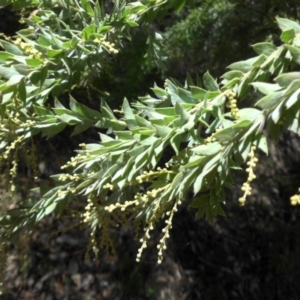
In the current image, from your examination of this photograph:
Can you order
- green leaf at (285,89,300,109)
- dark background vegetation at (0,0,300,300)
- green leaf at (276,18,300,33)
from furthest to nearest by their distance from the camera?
dark background vegetation at (0,0,300,300), green leaf at (276,18,300,33), green leaf at (285,89,300,109)

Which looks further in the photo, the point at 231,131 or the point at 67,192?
the point at 67,192

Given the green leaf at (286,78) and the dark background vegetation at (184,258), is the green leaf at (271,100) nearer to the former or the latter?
the green leaf at (286,78)

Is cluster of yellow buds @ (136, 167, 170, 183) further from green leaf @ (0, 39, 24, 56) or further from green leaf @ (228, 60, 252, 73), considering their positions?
green leaf @ (0, 39, 24, 56)

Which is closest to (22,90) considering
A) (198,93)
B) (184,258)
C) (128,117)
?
(128,117)

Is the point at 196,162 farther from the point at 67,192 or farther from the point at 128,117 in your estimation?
the point at 67,192

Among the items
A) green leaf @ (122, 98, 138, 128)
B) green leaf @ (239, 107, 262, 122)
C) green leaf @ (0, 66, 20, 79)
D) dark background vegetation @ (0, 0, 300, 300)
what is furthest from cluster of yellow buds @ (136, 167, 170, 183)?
dark background vegetation @ (0, 0, 300, 300)

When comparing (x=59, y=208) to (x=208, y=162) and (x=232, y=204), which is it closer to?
(x=208, y=162)

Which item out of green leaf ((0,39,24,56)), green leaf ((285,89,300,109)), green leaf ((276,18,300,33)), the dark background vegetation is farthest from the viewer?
the dark background vegetation

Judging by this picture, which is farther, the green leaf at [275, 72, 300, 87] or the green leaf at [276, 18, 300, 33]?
the green leaf at [276, 18, 300, 33]

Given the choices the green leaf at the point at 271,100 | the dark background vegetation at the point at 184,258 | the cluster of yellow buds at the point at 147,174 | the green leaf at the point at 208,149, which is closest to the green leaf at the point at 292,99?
the green leaf at the point at 271,100

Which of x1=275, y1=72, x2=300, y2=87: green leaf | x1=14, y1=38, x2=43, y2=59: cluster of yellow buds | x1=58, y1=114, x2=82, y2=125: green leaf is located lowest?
x1=58, y1=114, x2=82, y2=125: green leaf

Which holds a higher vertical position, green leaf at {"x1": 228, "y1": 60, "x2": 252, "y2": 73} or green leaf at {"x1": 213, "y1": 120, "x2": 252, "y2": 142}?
green leaf at {"x1": 228, "y1": 60, "x2": 252, "y2": 73}

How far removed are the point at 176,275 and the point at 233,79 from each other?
1829 millimetres

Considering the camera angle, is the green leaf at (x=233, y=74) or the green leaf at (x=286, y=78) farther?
the green leaf at (x=233, y=74)
